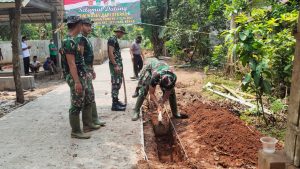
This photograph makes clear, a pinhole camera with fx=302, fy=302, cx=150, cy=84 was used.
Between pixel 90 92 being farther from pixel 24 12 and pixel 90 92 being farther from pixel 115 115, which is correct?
pixel 24 12

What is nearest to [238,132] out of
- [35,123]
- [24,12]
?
[35,123]

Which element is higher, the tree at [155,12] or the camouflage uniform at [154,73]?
the tree at [155,12]

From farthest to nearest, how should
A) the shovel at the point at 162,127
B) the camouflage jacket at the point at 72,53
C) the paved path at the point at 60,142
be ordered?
the shovel at the point at 162,127 → the camouflage jacket at the point at 72,53 → the paved path at the point at 60,142

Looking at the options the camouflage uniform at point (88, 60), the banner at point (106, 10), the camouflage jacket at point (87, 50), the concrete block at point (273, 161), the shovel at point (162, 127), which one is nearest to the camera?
the concrete block at point (273, 161)

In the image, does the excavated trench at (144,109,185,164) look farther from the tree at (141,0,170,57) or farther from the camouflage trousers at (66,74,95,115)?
the tree at (141,0,170,57)

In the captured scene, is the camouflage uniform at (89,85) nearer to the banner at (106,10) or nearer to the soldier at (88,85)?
the soldier at (88,85)

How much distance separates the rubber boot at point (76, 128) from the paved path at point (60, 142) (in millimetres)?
82

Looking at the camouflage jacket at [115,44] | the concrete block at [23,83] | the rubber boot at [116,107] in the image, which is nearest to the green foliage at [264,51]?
the camouflage jacket at [115,44]

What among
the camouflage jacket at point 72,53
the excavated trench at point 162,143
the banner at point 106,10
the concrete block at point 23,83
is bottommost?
the excavated trench at point 162,143

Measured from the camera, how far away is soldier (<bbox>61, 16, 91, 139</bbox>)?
14.1 feet

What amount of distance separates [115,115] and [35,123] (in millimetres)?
1511

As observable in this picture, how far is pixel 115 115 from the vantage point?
6.08 metres

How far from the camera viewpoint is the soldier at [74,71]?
14.1 ft

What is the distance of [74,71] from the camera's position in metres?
4.33
